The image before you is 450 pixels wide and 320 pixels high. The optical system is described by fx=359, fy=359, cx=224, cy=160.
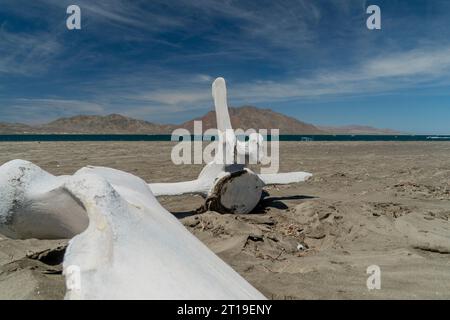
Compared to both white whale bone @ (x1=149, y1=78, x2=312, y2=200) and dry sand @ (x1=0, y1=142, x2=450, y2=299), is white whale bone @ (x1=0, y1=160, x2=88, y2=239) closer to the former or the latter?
dry sand @ (x1=0, y1=142, x2=450, y2=299)

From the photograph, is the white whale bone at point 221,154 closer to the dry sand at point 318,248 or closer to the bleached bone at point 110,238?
the dry sand at point 318,248

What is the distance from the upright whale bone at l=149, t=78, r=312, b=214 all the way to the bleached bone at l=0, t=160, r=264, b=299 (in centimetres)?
295

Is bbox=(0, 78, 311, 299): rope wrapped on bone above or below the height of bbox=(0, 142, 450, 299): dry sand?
above

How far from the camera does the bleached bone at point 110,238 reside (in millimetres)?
1341

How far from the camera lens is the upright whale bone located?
5.39 meters

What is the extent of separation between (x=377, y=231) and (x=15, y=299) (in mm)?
3967

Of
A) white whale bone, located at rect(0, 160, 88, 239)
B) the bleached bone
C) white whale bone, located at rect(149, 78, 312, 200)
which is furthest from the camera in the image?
white whale bone, located at rect(149, 78, 312, 200)

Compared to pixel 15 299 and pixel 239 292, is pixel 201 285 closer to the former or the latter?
pixel 239 292

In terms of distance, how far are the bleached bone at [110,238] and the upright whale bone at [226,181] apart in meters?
2.95

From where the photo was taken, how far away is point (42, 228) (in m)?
2.31

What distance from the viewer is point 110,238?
1.51 meters

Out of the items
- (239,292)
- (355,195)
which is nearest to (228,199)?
(355,195)

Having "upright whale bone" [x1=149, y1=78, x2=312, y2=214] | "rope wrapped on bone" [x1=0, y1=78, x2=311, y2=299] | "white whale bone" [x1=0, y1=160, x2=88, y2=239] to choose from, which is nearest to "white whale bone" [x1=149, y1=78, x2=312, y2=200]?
"upright whale bone" [x1=149, y1=78, x2=312, y2=214]

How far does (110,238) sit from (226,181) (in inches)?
156
